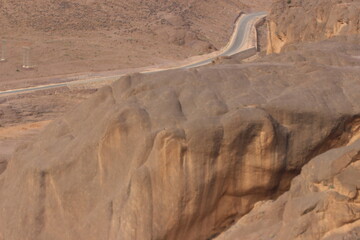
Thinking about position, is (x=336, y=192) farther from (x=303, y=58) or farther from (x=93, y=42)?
(x=93, y=42)

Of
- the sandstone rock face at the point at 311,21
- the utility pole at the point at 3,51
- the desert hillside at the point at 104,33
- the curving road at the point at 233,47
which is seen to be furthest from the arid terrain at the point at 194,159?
the utility pole at the point at 3,51

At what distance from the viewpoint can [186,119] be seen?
11953mm

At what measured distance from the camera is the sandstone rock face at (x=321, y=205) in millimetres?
9336

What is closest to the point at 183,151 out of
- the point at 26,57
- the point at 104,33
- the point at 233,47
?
the point at 26,57

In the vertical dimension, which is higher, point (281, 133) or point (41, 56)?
point (41, 56)

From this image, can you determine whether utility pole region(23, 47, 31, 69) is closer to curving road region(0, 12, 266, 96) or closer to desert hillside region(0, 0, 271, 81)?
desert hillside region(0, 0, 271, 81)

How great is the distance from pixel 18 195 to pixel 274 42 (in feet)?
74.8

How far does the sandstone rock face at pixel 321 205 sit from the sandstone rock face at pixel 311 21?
617 inches

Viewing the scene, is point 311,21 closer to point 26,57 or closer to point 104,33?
point 26,57

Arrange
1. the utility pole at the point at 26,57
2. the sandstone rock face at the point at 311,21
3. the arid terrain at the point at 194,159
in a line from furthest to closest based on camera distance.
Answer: the utility pole at the point at 26,57
the sandstone rock face at the point at 311,21
the arid terrain at the point at 194,159

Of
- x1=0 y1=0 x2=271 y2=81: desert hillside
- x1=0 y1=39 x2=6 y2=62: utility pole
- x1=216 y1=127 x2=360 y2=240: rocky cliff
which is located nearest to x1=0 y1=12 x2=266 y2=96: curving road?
x1=0 y1=0 x2=271 y2=81: desert hillside

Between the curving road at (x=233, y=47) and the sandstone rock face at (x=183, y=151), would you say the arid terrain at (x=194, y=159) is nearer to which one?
the sandstone rock face at (x=183, y=151)

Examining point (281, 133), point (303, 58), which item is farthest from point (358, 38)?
point (281, 133)

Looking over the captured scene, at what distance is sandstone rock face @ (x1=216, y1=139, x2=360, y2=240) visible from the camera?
934cm
